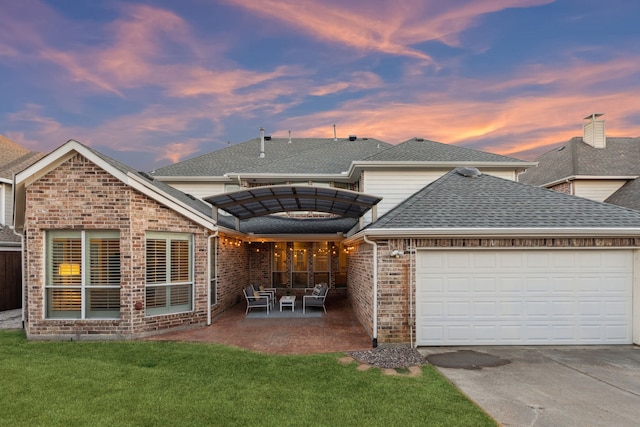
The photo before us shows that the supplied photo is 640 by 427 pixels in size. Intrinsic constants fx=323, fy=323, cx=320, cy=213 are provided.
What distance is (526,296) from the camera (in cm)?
761

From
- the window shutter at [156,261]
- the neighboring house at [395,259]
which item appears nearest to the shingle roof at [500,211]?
the neighboring house at [395,259]

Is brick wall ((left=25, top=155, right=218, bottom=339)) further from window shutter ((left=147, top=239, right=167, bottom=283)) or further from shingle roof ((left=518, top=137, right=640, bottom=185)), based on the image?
shingle roof ((left=518, top=137, right=640, bottom=185))

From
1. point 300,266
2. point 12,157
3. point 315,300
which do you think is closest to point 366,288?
point 315,300

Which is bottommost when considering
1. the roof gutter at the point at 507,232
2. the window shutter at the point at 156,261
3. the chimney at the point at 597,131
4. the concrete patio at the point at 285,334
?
the concrete patio at the point at 285,334

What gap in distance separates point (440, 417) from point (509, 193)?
6864mm

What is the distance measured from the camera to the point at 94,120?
78.6 ft

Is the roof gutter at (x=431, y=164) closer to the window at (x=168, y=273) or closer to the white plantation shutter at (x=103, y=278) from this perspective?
the window at (x=168, y=273)

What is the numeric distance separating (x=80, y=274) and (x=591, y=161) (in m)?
24.2

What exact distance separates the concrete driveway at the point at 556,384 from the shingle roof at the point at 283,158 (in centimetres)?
1050

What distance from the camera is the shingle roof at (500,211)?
7.49 meters

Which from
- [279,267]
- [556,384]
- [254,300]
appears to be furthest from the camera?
[279,267]

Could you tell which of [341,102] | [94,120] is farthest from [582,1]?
[94,120]

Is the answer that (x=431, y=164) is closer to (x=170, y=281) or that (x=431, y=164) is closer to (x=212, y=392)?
(x=170, y=281)

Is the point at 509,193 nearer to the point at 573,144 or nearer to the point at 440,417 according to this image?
the point at 440,417
